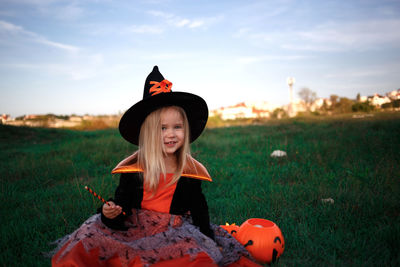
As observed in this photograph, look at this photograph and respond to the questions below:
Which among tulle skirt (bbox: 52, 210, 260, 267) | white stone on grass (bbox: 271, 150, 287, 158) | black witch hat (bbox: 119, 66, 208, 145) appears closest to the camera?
tulle skirt (bbox: 52, 210, 260, 267)

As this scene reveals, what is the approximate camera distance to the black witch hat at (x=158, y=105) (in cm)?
224

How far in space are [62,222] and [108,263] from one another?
1.44 meters

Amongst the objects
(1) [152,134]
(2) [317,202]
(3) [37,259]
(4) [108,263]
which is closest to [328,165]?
(2) [317,202]

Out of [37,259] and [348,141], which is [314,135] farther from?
[37,259]

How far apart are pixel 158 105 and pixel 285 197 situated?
8.17 feet

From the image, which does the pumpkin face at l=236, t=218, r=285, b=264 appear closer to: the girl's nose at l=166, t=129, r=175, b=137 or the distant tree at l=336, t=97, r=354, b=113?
the girl's nose at l=166, t=129, r=175, b=137

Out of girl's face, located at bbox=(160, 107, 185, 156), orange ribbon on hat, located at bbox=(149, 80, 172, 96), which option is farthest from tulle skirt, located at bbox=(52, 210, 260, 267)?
orange ribbon on hat, located at bbox=(149, 80, 172, 96)

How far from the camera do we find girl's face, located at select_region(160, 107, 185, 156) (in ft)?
7.63

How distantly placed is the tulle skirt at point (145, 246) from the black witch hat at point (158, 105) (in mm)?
784

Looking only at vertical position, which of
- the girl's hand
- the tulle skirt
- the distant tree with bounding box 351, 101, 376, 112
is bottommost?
the tulle skirt

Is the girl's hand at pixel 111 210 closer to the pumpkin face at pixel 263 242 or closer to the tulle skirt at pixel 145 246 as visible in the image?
the tulle skirt at pixel 145 246

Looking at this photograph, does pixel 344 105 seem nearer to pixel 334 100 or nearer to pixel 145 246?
pixel 334 100

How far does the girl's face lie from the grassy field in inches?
56.5

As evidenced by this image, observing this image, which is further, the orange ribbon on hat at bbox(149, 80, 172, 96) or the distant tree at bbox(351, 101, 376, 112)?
the distant tree at bbox(351, 101, 376, 112)
